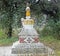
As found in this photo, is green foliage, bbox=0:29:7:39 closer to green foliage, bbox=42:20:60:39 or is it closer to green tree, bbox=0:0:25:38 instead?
green tree, bbox=0:0:25:38

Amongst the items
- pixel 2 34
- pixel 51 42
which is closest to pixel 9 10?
pixel 2 34

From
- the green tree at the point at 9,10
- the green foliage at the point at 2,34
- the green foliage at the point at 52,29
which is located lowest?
the green foliage at the point at 2,34

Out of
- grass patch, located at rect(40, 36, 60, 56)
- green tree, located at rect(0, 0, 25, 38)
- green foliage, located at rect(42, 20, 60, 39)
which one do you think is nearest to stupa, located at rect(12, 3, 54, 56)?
grass patch, located at rect(40, 36, 60, 56)

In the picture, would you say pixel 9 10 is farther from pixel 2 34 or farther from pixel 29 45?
pixel 29 45

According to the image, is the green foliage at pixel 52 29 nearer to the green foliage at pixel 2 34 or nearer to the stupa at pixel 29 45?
the green foliage at pixel 2 34

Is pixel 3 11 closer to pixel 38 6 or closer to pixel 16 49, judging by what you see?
pixel 38 6

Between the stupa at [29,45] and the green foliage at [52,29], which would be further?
the green foliage at [52,29]

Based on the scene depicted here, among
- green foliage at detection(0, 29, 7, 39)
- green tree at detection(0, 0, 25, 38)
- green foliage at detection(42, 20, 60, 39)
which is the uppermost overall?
green tree at detection(0, 0, 25, 38)

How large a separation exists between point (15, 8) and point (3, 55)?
5783 millimetres

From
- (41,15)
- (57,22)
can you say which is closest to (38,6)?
(41,15)

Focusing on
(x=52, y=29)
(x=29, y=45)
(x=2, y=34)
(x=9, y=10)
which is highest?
(x=9, y=10)

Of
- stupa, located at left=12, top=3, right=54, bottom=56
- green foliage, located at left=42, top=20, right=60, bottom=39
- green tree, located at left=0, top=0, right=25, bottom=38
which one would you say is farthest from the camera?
green tree, located at left=0, top=0, right=25, bottom=38

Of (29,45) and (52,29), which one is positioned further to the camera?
(52,29)

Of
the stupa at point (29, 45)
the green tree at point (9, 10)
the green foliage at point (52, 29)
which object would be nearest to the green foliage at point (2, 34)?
the green tree at point (9, 10)
